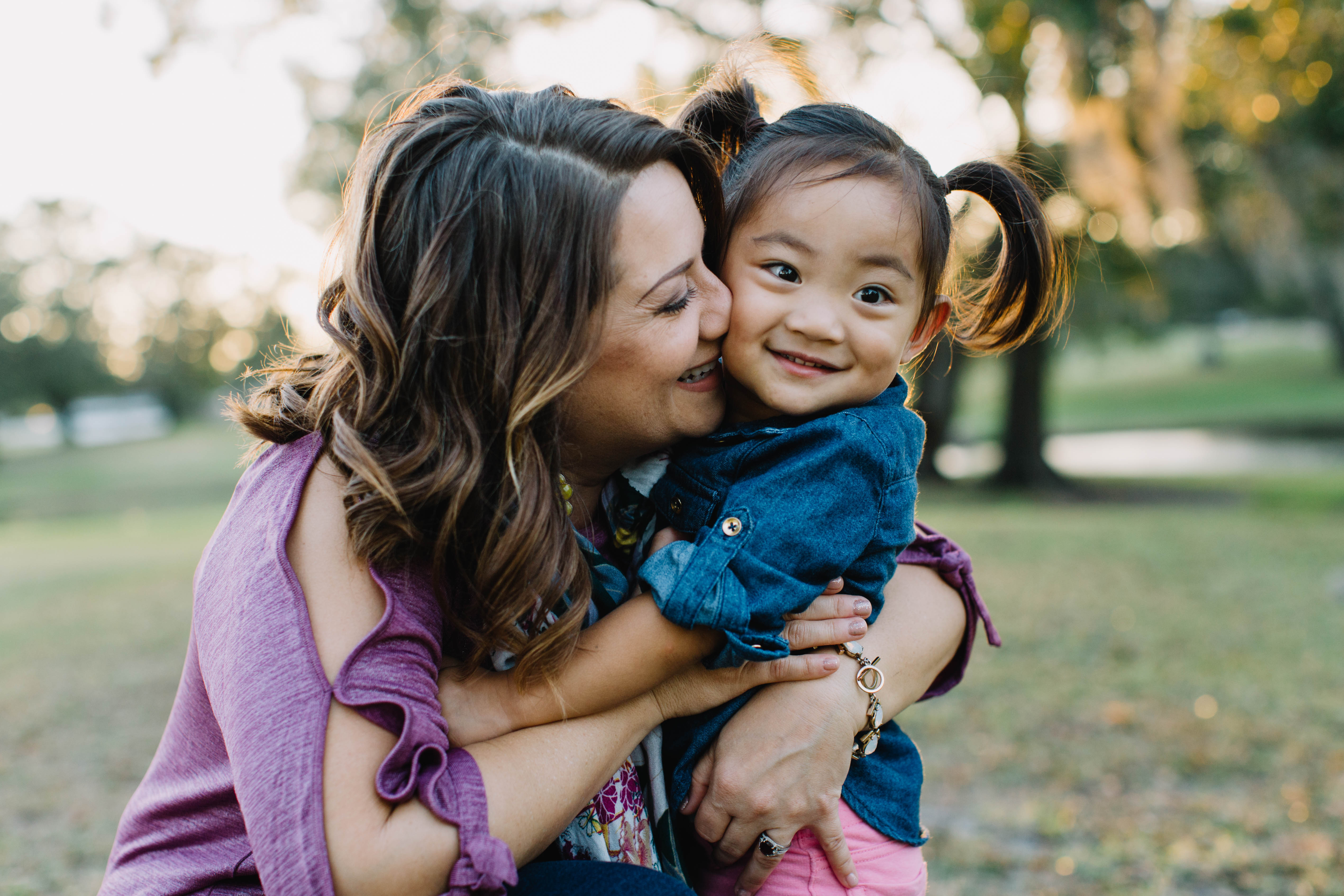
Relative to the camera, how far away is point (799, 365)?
6.36ft

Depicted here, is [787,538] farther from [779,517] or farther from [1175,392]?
[1175,392]

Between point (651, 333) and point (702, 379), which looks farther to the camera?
point (702, 379)

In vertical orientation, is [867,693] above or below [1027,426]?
above

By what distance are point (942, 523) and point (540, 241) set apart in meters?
12.3

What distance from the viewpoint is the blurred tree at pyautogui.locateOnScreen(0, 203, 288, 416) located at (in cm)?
3738

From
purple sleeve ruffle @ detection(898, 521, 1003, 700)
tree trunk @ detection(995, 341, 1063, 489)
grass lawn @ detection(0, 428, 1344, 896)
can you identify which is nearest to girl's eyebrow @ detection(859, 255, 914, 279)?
purple sleeve ruffle @ detection(898, 521, 1003, 700)

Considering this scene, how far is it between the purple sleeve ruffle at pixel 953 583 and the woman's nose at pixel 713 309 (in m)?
0.74

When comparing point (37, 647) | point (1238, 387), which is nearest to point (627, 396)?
point (37, 647)

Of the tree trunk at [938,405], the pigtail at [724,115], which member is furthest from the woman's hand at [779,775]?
the tree trunk at [938,405]

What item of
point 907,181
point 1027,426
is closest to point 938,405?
point 1027,426

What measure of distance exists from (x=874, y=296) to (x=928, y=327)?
0.24 meters

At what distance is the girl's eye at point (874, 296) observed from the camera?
1975mm

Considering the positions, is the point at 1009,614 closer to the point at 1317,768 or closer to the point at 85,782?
the point at 1317,768

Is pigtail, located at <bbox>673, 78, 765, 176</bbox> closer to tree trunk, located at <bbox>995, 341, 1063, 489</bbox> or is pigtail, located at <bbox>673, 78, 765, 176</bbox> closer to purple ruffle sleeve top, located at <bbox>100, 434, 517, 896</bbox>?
purple ruffle sleeve top, located at <bbox>100, 434, 517, 896</bbox>
